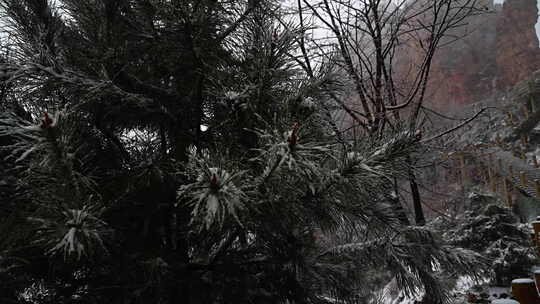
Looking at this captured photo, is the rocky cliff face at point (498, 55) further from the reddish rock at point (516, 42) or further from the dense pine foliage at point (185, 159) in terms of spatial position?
the dense pine foliage at point (185, 159)

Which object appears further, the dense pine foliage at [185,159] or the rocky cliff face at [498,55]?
the rocky cliff face at [498,55]

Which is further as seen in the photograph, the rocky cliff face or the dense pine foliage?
the rocky cliff face

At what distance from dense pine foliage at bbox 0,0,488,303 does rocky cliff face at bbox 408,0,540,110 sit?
38236 mm

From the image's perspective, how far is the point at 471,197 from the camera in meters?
9.16

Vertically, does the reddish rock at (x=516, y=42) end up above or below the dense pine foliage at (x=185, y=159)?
above

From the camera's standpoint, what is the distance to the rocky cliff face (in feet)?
119

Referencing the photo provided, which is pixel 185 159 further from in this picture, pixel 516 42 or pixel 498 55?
pixel 516 42

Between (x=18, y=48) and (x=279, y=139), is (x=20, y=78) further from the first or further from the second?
(x=279, y=139)

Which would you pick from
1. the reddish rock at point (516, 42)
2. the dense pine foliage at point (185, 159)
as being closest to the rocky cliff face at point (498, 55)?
the reddish rock at point (516, 42)

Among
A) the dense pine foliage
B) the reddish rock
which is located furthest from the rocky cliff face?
the dense pine foliage

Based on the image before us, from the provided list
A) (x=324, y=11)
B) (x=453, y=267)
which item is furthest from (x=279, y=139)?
(x=324, y=11)

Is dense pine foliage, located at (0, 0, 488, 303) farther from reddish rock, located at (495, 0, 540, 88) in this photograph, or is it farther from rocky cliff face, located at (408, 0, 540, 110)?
reddish rock, located at (495, 0, 540, 88)

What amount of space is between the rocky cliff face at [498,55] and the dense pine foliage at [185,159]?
38.2m

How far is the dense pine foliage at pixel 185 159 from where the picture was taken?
1422 mm
